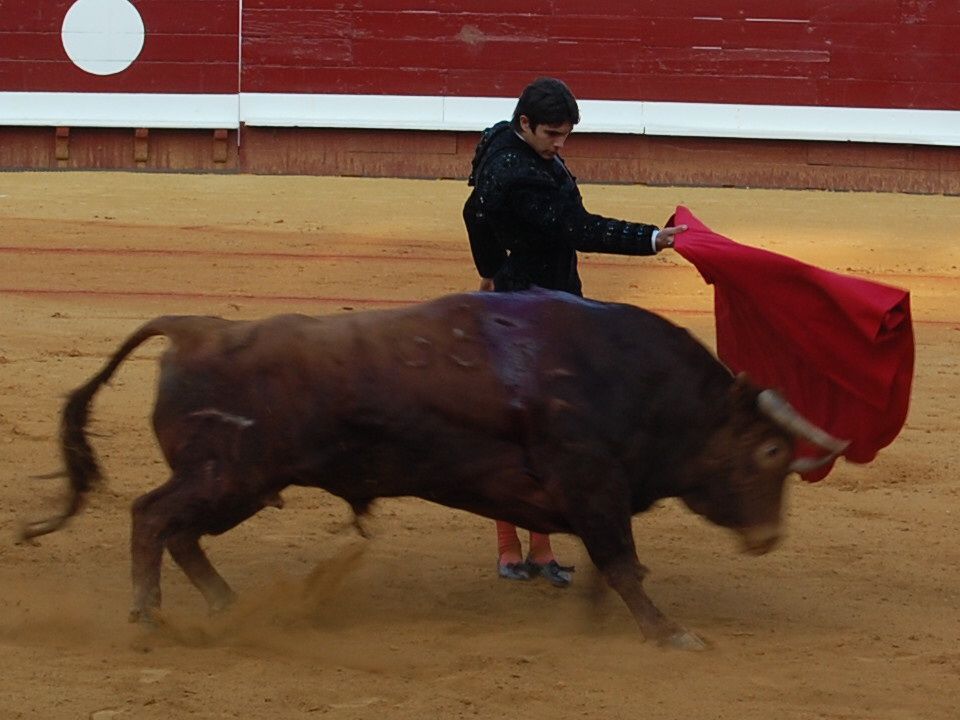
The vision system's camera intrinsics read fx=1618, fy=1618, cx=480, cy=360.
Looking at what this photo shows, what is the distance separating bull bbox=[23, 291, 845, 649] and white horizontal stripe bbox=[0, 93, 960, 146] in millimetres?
8213

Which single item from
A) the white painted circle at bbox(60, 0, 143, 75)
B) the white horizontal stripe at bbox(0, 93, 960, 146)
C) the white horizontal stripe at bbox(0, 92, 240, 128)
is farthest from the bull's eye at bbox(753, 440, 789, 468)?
the white painted circle at bbox(60, 0, 143, 75)

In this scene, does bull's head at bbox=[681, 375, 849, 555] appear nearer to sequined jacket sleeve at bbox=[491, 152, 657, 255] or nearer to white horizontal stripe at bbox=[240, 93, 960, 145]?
sequined jacket sleeve at bbox=[491, 152, 657, 255]

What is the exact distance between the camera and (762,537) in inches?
130

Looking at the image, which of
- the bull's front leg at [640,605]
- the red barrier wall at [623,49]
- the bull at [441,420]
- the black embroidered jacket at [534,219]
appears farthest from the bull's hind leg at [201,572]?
the red barrier wall at [623,49]

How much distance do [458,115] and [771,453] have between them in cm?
832

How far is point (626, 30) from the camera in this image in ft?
36.9

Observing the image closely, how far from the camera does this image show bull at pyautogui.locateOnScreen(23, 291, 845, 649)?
10.1 feet

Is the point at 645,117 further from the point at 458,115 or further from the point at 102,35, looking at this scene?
the point at 102,35

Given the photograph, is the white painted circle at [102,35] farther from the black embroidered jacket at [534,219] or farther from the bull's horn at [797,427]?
the bull's horn at [797,427]

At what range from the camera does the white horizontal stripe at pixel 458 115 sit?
37.0ft

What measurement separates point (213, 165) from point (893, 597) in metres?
8.56

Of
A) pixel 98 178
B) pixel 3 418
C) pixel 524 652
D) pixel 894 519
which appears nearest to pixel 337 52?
pixel 98 178

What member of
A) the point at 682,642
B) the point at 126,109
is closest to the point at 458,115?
the point at 126,109

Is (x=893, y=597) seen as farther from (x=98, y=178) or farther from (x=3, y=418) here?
(x=98, y=178)
